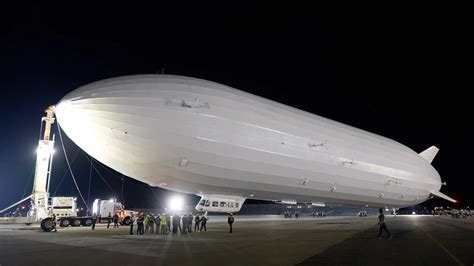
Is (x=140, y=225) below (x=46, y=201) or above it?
below

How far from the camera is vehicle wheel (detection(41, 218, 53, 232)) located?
26.8m

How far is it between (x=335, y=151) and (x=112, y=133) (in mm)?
15099

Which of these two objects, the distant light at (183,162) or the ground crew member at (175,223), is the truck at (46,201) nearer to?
the ground crew member at (175,223)

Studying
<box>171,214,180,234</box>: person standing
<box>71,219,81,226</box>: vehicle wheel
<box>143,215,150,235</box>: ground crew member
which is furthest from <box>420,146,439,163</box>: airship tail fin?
<box>71,219,81,226</box>: vehicle wheel

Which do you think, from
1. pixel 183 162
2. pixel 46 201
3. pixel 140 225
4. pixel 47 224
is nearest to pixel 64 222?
pixel 46 201

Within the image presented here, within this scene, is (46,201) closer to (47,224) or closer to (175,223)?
(47,224)

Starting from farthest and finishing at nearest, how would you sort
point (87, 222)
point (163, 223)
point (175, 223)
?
point (87, 222) → point (175, 223) → point (163, 223)

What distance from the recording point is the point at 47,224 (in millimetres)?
26969

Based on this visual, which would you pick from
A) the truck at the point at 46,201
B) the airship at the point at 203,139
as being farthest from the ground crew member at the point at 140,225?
the truck at the point at 46,201

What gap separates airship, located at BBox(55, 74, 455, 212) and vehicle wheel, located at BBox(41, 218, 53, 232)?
35.6 feet

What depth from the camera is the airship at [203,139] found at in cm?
1734

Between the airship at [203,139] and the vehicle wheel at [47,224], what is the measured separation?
10.8 metres

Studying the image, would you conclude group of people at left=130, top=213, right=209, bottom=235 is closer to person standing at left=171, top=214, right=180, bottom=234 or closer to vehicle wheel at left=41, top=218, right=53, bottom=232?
person standing at left=171, top=214, right=180, bottom=234

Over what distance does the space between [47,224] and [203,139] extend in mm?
16762
